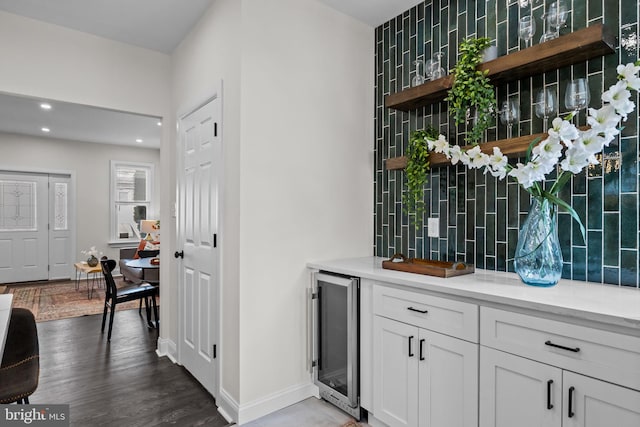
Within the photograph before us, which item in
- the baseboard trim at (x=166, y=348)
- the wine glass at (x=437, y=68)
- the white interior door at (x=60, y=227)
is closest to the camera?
the wine glass at (x=437, y=68)

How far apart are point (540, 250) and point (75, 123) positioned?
6.50 metres

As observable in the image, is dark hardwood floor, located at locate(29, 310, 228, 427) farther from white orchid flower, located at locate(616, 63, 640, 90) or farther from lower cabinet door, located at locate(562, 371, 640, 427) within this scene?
white orchid flower, located at locate(616, 63, 640, 90)

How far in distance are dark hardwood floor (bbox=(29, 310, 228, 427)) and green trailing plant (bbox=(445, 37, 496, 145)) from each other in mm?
2289

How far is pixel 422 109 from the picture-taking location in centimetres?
259

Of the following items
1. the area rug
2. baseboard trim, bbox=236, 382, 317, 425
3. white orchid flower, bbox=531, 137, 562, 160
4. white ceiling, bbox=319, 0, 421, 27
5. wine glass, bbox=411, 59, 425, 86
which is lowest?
the area rug

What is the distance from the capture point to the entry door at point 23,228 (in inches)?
255

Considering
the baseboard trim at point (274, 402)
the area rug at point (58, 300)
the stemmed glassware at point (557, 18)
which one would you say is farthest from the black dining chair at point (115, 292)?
the stemmed glassware at point (557, 18)

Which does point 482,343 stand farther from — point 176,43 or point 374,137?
point 176,43

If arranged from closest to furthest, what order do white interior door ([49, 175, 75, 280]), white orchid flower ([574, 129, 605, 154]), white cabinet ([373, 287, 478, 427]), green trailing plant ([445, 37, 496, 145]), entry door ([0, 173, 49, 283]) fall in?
white orchid flower ([574, 129, 605, 154]), white cabinet ([373, 287, 478, 427]), green trailing plant ([445, 37, 496, 145]), entry door ([0, 173, 49, 283]), white interior door ([49, 175, 75, 280])

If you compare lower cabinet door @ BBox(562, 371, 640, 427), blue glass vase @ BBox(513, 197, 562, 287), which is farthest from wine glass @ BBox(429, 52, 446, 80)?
lower cabinet door @ BBox(562, 371, 640, 427)

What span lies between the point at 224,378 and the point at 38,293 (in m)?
5.19

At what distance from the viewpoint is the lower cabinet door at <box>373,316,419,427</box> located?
74.0 inches

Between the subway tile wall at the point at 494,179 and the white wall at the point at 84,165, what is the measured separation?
6.45m

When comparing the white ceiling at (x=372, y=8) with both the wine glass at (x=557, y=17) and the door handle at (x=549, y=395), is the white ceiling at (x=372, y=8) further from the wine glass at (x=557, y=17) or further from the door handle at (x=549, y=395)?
the door handle at (x=549, y=395)
